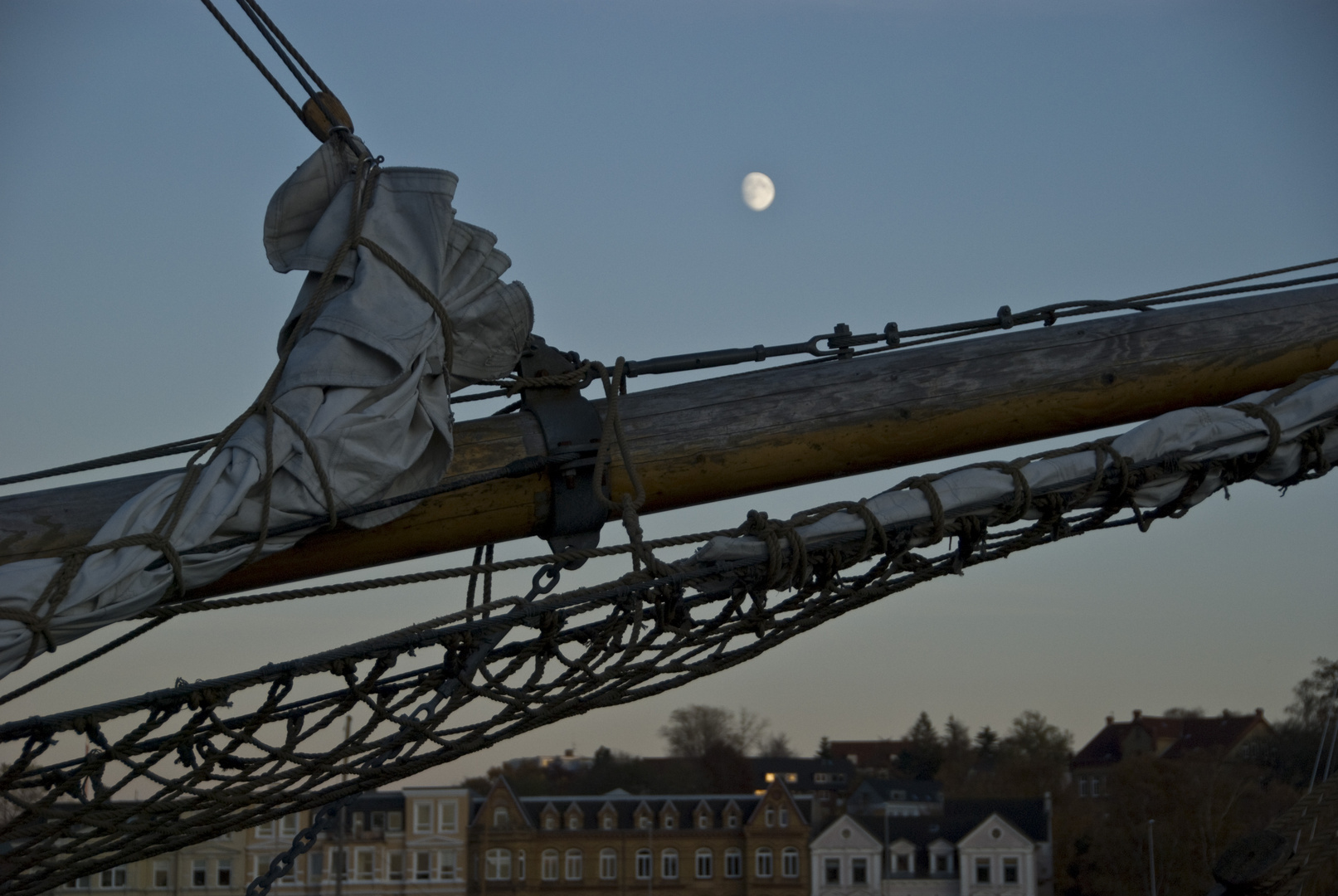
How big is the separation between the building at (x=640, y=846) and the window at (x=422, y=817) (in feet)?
5.28

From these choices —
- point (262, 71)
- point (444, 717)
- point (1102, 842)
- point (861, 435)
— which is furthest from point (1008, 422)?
point (1102, 842)

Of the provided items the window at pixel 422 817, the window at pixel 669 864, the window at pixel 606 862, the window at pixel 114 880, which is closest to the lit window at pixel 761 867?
the window at pixel 669 864

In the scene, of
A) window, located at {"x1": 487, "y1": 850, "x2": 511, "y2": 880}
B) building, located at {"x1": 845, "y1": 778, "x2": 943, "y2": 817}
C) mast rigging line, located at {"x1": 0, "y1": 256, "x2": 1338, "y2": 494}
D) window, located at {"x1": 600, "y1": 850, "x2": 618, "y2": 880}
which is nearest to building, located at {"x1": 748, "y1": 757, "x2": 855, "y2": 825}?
building, located at {"x1": 845, "y1": 778, "x2": 943, "y2": 817}

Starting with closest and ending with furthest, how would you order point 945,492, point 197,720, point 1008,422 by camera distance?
point 197,720 → point 945,492 → point 1008,422

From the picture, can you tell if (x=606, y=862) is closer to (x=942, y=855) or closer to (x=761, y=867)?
(x=761, y=867)

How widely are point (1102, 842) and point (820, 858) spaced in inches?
391

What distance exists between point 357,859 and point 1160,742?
138ft

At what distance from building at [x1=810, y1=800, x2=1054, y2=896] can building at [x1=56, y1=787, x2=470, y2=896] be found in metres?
12.3

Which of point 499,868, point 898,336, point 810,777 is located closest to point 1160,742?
point 810,777

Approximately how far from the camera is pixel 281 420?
3141 millimetres

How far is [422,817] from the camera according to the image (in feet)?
160

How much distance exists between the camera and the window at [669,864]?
49000mm

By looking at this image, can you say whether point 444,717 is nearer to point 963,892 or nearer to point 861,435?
point 861,435

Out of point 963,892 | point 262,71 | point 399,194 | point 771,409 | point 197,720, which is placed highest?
point 262,71
